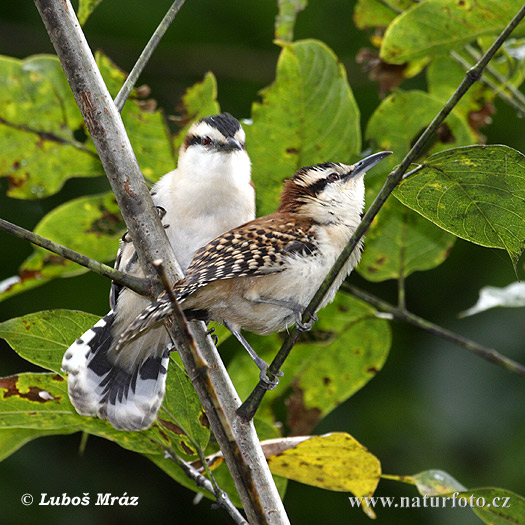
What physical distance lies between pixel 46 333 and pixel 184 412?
454 mm

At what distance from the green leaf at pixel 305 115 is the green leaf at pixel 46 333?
0.96 m

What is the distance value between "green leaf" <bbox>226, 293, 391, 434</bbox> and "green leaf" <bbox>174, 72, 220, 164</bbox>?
853 mm

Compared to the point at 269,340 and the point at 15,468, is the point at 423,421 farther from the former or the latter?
the point at 15,468

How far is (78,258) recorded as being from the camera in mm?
1618

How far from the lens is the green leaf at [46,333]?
2.08m

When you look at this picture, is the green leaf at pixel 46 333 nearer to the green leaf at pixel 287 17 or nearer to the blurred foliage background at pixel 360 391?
the green leaf at pixel 287 17

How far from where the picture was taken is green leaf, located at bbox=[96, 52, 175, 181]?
2818 mm

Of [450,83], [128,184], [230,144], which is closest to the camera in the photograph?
[128,184]

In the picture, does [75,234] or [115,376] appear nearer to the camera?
[115,376]

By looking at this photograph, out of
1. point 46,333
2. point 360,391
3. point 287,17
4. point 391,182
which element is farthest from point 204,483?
point 360,391

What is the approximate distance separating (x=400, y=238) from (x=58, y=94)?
4.62 feet

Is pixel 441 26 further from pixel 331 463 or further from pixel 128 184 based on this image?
pixel 331 463

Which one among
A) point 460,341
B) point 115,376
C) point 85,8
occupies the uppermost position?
point 85,8

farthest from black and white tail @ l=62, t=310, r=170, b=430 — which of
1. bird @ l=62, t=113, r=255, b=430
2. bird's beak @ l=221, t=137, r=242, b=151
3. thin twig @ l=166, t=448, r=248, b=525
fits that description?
Answer: bird's beak @ l=221, t=137, r=242, b=151
